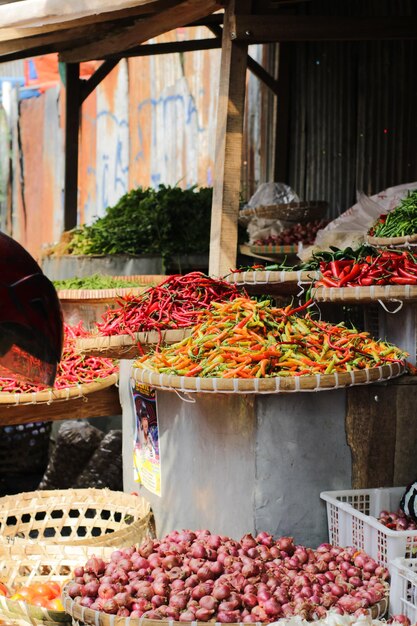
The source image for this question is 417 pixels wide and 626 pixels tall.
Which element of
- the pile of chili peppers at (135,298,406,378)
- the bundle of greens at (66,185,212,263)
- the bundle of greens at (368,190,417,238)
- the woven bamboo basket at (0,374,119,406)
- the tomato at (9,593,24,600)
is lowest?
the tomato at (9,593,24,600)

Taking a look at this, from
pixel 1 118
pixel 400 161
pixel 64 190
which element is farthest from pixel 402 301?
pixel 1 118

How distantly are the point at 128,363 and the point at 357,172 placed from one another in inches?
169

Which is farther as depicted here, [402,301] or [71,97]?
[71,97]

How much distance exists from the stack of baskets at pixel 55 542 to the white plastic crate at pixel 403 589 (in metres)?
1.23

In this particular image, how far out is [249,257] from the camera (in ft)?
Answer: 30.9

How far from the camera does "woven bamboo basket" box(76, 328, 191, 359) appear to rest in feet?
14.8

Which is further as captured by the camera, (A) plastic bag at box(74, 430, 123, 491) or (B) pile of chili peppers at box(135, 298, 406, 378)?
(A) plastic bag at box(74, 430, 123, 491)

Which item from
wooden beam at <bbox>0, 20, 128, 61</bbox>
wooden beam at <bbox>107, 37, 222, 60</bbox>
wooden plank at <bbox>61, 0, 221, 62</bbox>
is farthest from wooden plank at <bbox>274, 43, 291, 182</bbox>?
wooden beam at <bbox>0, 20, 128, 61</bbox>

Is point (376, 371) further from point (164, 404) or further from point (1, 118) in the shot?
point (1, 118)

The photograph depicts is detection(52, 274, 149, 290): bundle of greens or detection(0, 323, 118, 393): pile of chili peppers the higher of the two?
detection(52, 274, 149, 290): bundle of greens

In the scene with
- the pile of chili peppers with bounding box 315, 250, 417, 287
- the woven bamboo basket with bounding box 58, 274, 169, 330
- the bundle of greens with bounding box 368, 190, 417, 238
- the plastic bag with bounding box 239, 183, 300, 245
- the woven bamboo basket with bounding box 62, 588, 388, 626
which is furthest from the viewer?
the plastic bag with bounding box 239, 183, 300, 245

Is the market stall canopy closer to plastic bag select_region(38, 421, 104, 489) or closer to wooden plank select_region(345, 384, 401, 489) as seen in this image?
wooden plank select_region(345, 384, 401, 489)

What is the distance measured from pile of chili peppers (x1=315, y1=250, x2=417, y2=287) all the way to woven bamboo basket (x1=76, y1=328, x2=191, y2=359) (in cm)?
76

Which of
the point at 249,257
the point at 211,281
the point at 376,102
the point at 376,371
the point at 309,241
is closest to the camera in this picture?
the point at 376,371
